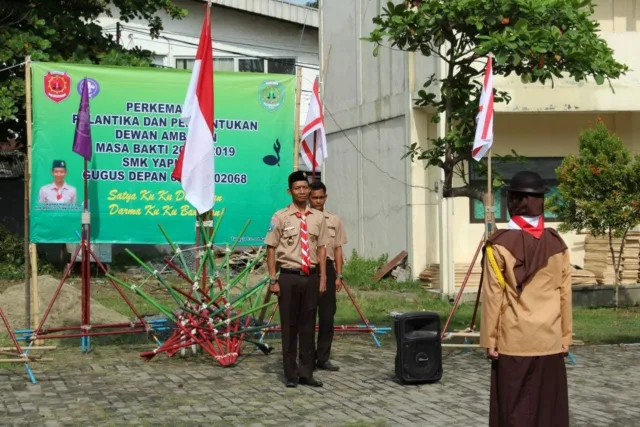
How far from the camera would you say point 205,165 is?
12062 mm

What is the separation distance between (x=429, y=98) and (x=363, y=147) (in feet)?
39.6

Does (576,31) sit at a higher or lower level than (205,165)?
higher

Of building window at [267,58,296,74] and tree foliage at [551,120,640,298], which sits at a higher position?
building window at [267,58,296,74]

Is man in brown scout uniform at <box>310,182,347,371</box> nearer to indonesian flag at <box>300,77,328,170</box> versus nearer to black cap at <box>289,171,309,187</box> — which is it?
black cap at <box>289,171,309,187</box>

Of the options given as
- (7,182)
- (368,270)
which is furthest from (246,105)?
(7,182)

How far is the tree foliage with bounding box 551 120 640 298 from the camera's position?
17.5m

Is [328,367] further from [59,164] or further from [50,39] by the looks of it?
[50,39]

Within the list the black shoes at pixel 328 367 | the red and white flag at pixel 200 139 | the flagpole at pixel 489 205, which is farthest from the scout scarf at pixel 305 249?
the flagpole at pixel 489 205

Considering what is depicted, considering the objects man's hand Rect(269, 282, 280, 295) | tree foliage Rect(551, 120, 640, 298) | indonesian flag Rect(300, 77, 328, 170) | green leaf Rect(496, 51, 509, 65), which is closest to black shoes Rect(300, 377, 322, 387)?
man's hand Rect(269, 282, 280, 295)

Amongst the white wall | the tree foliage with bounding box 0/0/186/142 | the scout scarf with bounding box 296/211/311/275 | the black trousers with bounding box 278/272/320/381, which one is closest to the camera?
the black trousers with bounding box 278/272/320/381

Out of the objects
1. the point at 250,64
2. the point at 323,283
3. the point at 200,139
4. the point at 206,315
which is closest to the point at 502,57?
the point at 323,283

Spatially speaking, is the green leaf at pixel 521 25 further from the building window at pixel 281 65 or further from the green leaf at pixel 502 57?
the building window at pixel 281 65

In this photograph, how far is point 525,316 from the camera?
6871mm

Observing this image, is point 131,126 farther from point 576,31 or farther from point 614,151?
point 614,151
